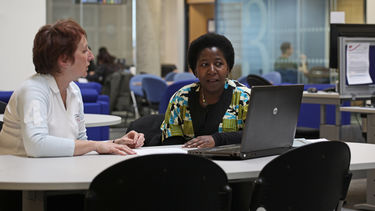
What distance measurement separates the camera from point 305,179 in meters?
2.14

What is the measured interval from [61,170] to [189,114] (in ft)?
3.85

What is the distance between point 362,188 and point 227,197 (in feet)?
12.8

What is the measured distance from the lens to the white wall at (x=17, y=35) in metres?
6.86

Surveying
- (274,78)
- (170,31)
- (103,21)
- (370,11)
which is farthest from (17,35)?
(170,31)

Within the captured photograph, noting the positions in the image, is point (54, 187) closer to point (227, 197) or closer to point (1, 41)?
point (227, 197)

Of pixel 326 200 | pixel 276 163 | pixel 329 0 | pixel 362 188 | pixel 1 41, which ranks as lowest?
pixel 362 188

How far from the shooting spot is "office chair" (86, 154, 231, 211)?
178 centimetres

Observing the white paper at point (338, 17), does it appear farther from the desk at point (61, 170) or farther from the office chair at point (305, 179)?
the office chair at point (305, 179)

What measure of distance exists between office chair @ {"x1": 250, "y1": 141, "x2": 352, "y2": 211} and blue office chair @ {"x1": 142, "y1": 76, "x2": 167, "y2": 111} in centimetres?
798

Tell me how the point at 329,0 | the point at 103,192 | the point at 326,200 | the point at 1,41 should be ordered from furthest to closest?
the point at 329,0, the point at 1,41, the point at 326,200, the point at 103,192

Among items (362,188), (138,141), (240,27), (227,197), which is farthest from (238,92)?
(240,27)

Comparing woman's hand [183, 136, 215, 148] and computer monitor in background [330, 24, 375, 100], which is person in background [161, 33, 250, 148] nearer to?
woman's hand [183, 136, 215, 148]

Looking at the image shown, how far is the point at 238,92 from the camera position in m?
3.16

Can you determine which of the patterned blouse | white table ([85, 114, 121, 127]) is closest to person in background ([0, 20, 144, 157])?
the patterned blouse
